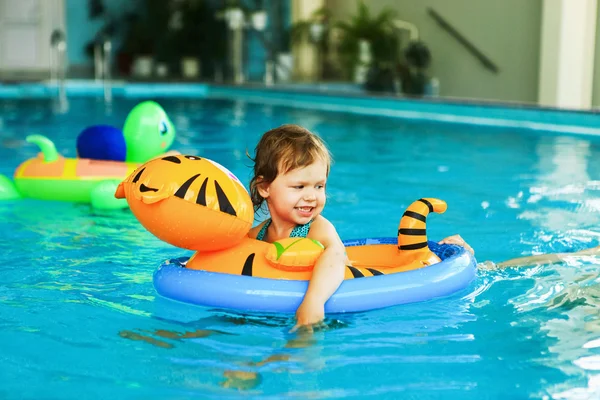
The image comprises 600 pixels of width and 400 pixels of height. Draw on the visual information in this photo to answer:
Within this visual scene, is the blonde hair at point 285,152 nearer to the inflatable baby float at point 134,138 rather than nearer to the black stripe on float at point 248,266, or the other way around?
the black stripe on float at point 248,266

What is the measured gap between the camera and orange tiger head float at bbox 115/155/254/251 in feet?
8.90

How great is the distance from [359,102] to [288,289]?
10103mm

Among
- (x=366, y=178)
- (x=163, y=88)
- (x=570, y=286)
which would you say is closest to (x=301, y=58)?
(x=163, y=88)

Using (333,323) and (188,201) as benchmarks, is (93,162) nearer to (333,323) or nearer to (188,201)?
(188,201)

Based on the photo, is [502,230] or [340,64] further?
[340,64]

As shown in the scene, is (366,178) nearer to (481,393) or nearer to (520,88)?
(481,393)

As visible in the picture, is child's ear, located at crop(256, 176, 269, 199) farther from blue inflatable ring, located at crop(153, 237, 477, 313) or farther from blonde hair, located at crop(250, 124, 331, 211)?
blue inflatable ring, located at crop(153, 237, 477, 313)

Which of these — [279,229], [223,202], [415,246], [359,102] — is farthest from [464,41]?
[223,202]

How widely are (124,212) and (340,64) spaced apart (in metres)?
11.9

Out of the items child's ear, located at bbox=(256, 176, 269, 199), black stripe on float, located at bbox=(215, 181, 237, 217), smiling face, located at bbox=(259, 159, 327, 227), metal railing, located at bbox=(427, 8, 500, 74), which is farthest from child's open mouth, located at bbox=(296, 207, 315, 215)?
metal railing, located at bbox=(427, 8, 500, 74)

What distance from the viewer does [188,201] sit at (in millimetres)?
2715

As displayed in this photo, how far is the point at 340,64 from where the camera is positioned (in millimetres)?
16359

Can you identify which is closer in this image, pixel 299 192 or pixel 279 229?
pixel 299 192

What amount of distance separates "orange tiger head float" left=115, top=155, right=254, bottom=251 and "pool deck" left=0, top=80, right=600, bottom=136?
283 inches
